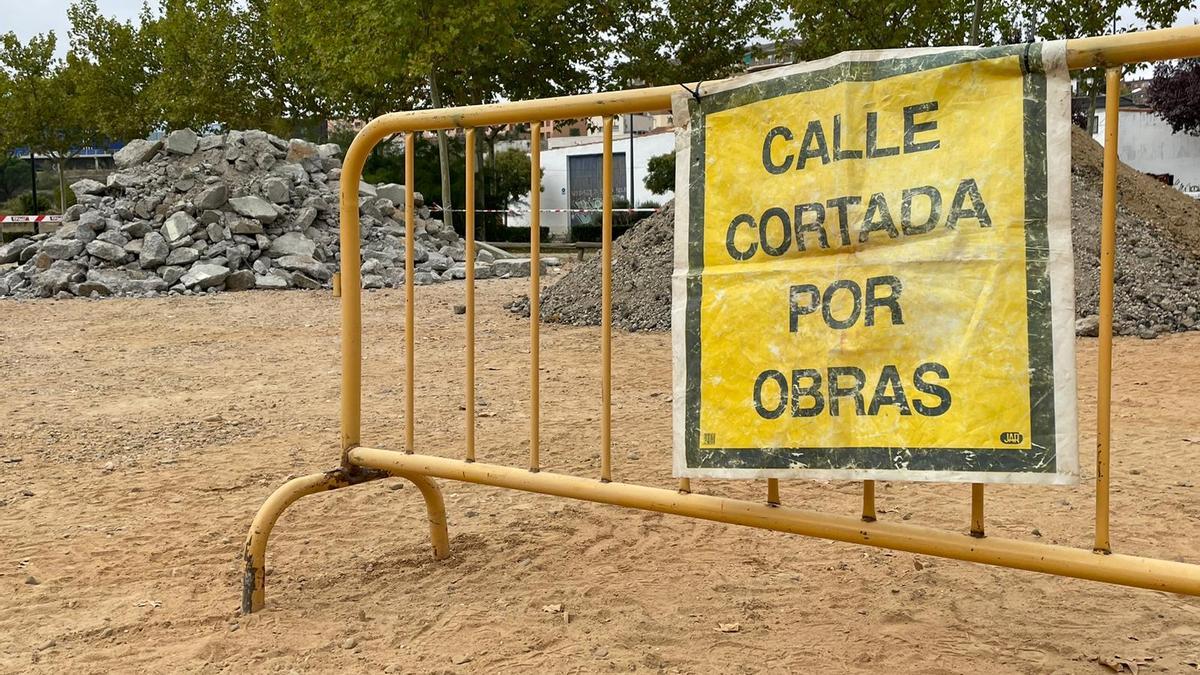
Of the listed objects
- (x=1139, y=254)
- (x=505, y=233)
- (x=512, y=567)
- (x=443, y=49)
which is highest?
(x=443, y=49)

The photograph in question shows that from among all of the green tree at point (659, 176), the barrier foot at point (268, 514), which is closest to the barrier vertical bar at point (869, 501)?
the barrier foot at point (268, 514)

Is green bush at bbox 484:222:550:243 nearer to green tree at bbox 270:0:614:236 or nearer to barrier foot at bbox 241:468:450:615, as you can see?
green tree at bbox 270:0:614:236

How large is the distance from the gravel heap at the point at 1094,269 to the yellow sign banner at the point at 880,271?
24.1 feet

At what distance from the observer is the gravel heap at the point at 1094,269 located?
982 centimetres

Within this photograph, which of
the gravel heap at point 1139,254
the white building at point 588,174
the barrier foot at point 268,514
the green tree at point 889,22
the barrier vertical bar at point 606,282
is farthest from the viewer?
the white building at point 588,174

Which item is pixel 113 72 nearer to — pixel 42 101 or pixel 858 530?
pixel 42 101

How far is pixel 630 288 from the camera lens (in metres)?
11.6

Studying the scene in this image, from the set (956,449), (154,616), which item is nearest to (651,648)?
(956,449)

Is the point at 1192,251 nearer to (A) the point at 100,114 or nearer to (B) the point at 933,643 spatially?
(B) the point at 933,643

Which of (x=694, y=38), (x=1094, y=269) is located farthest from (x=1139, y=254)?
(x=694, y=38)

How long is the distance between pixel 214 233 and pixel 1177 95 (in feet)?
126

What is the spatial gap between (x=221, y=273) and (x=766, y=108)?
15.3 metres

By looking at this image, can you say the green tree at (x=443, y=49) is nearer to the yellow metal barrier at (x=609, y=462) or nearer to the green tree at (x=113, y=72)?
the green tree at (x=113, y=72)

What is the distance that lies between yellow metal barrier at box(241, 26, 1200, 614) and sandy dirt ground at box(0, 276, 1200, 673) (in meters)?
0.34
